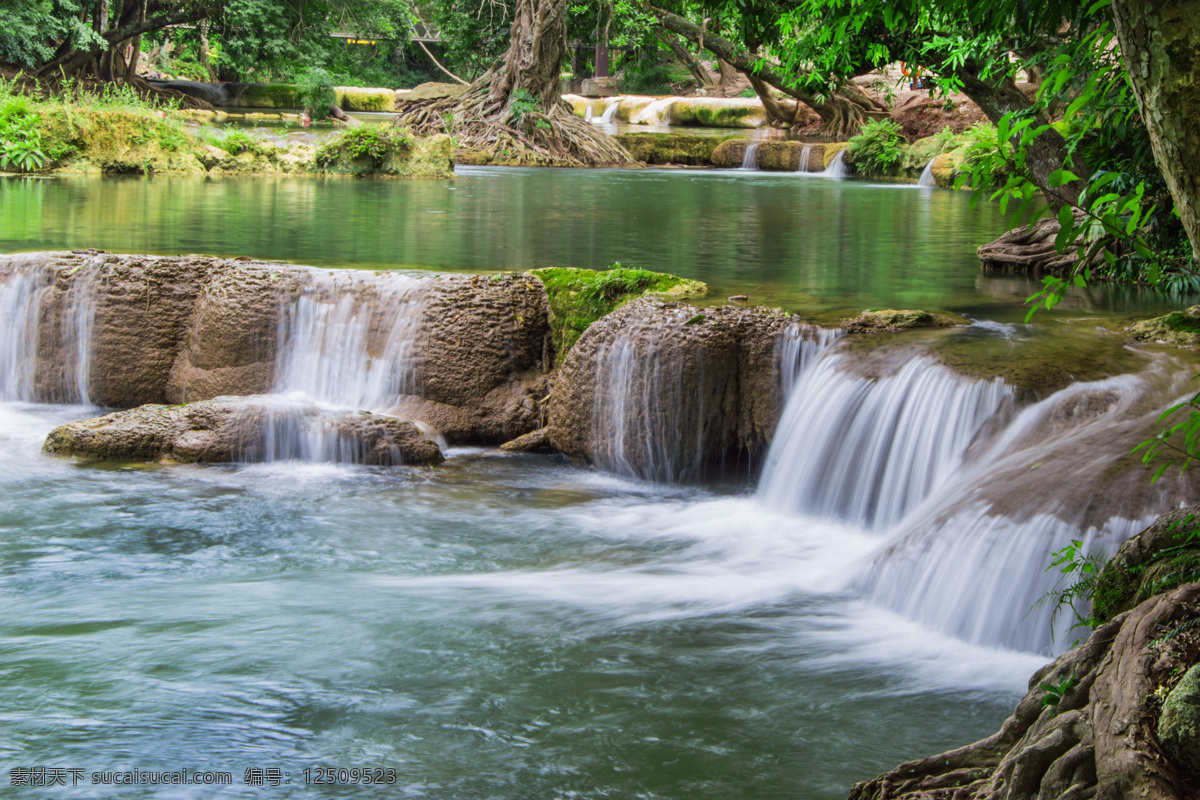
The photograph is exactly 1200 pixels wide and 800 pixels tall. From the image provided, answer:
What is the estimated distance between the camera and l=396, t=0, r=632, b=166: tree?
1048 inches

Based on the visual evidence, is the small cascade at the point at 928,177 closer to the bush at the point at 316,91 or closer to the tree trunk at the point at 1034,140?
the tree trunk at the point at 1034,140

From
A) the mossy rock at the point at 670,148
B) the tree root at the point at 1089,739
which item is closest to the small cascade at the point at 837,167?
the mossy rock at the point at 670,148

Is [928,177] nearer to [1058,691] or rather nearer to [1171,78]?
[1058,691]

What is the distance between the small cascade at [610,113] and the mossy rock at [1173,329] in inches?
1283

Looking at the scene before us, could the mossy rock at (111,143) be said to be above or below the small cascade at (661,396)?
above

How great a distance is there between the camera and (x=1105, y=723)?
2223 millimetres

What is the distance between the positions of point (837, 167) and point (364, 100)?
21.3 metres

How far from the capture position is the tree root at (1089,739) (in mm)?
2080

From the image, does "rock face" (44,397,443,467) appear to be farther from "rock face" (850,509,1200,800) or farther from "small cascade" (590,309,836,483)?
"rock face" (850,509,1200,800)

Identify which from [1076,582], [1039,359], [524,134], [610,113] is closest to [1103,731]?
[1076,582]

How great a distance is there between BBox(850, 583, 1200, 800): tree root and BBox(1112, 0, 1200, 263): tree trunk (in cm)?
85

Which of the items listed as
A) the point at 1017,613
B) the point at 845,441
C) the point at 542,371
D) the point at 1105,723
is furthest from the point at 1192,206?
the point at 542,371

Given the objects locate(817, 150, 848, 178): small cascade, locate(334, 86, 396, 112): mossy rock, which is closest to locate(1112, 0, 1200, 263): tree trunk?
locate(817, 150, 848, 178): small cascade

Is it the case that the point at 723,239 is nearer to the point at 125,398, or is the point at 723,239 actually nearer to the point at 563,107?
the point at 125,398
